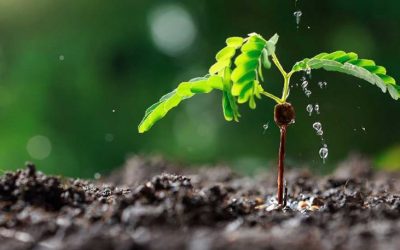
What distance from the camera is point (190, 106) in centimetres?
676

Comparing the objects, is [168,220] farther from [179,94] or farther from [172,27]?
[172,27]

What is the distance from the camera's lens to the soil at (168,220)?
1066 mm

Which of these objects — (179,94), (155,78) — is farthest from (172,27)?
(179,94)

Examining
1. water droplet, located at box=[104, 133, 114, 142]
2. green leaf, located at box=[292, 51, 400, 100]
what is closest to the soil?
green leaf, located at box=[292, 51, 400, 100]

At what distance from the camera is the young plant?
1.66 meters

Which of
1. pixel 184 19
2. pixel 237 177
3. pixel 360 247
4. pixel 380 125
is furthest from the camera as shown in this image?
pixel 184 19

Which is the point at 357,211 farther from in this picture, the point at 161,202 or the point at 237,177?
the point at 237,177

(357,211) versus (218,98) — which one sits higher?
(218,98)

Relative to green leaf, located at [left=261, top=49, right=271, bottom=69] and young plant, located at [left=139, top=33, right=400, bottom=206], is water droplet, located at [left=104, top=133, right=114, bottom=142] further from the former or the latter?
green leaf, located at [left=261, top=49, right=271, bottom=69]

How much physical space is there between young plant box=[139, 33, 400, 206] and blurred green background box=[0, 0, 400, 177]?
4614mm

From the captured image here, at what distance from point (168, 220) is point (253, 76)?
54 centimetres

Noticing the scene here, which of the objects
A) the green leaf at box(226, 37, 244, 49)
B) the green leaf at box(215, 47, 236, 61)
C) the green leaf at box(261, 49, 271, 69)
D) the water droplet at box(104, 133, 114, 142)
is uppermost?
the water droplet at box(104, 133, 114, 142)

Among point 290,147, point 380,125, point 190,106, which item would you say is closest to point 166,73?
point 190,106

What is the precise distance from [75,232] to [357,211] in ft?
2.30
